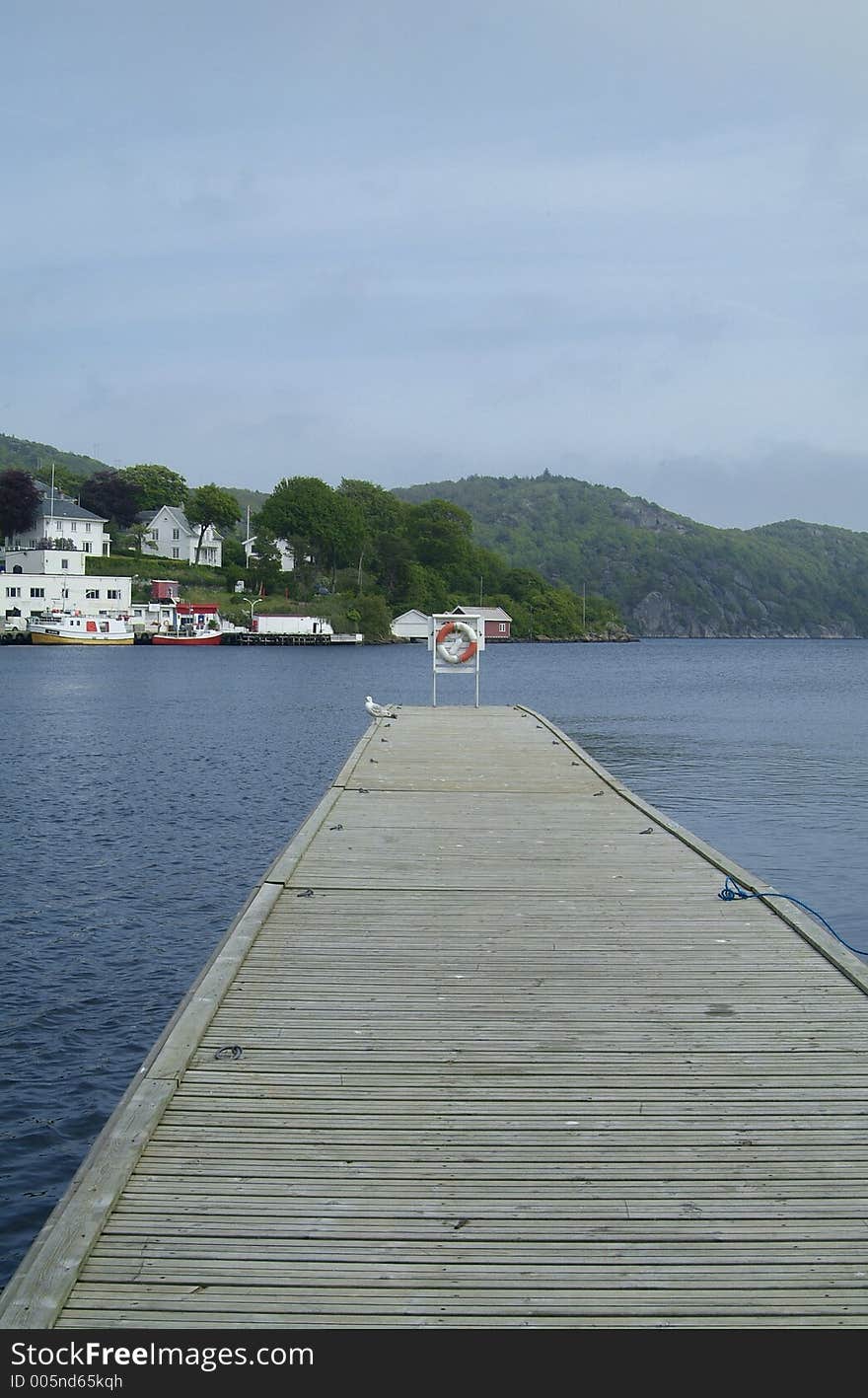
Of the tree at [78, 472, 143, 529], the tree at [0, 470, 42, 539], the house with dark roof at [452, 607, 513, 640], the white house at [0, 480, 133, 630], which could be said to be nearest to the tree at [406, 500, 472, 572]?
the house with dark roof at [452, 607, 513, 640]

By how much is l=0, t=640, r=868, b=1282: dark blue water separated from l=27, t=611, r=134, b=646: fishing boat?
43.7 metres

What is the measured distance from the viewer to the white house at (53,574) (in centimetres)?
10481

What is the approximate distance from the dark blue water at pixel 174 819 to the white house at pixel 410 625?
3202 inches

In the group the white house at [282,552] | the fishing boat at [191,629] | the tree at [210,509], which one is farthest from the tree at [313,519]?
the fishing boat at [191,629]

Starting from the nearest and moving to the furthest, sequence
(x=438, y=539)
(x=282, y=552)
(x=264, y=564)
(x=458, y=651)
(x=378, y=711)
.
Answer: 1. (x=378, y=711)
2. (x=458, y=651)
3. (x=264, y=564)
4. (x=282, y=552)
5. (x=438, y=539)

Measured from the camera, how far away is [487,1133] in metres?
5.39

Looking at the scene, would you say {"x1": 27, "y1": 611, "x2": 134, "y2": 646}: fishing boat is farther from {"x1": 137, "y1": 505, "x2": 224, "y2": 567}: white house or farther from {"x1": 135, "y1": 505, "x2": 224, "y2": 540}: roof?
{"x1": 135, "y1": 505, "x2": 224, "y2": 540}: roof

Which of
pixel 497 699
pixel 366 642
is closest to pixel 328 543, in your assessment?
pixel 366 642

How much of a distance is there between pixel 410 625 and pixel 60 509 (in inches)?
1691

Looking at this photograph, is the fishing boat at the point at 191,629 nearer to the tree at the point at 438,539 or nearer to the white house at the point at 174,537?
the white house at the point at 174,537

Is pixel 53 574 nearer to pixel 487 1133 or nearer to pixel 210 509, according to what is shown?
pixel 210 509

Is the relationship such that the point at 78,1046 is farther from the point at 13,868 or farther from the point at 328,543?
the point at 328,543

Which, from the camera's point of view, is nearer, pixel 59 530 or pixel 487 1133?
pixel 487 1133

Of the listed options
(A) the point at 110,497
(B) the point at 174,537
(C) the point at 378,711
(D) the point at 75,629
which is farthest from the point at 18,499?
(C) the point at 378,711
